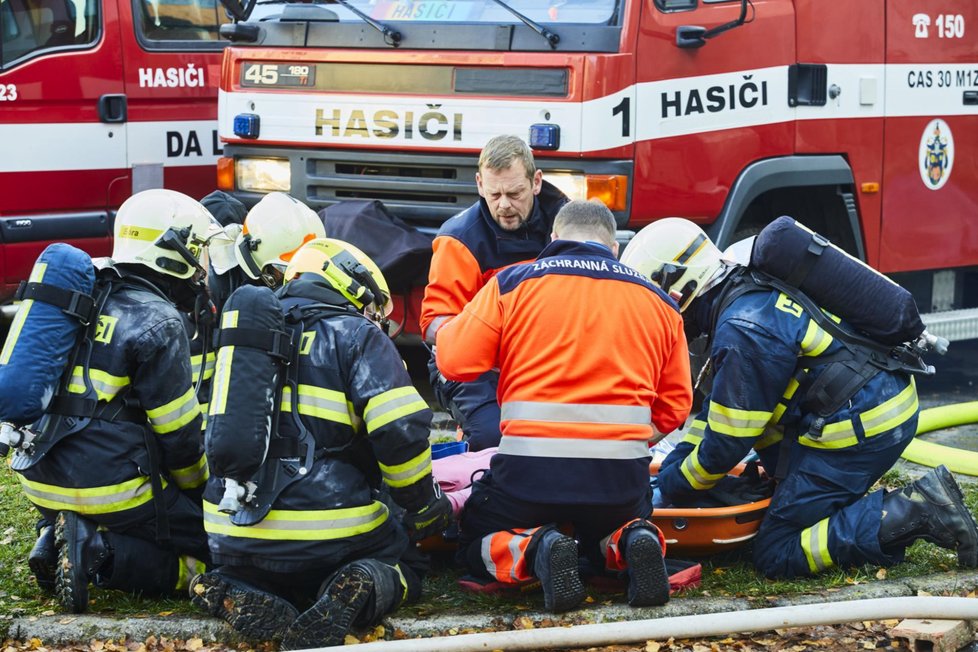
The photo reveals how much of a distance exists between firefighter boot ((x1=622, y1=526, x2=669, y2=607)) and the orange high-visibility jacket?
0.15 meters

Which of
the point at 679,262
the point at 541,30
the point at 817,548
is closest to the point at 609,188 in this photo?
the point at 541,30

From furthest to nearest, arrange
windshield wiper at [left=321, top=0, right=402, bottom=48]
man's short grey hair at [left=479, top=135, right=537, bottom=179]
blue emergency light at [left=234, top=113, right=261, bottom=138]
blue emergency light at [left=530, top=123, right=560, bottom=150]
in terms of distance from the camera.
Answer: blue emergency light at [left=234, top=113, right=261, bottom=138], windshield wiper at [left=321, top=0, right=402, bottom=48], blue emergency light at [left=530, top=123, right=560, bottom=150], man's short grey hair at [left=479, top=135, right=537, bottom=179]

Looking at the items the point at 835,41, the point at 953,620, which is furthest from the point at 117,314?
the point at 835,41

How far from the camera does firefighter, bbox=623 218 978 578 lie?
473 centimetres

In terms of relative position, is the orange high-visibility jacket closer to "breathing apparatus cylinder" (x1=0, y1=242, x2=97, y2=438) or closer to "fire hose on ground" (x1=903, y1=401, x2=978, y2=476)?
"breathing apparatus cylinder" (x1=0, y1=242, x2=97, y2=438)

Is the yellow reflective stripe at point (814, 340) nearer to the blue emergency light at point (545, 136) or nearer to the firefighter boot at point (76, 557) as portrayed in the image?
the blue emergency light at point (545, 136)

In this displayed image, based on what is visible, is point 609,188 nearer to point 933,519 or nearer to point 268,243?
point 268,243

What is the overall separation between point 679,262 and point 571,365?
88cm

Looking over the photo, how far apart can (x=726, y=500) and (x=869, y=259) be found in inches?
118

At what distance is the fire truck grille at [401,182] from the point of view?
6.85 m

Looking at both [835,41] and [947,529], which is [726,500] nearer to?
[947,529]

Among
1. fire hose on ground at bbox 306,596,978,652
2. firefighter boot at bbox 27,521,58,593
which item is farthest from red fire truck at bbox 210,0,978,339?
fire hose on ground at bbox 306,596,978,652

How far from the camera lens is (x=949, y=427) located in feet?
24.1

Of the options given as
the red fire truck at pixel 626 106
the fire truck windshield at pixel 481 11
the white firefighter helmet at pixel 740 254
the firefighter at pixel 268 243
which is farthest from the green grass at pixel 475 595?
the fire truck windshield at pixel 481 11
